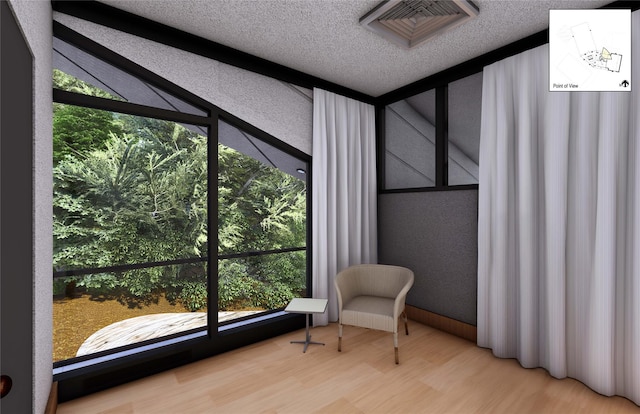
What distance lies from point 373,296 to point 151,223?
4770 mm

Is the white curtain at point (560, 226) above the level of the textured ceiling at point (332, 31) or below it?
below

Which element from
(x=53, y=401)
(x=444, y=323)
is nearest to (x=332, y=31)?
(x=444, y=323)

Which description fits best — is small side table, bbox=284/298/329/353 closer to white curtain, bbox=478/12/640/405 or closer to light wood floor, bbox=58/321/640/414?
light wood floor, bbox=58/321/640/414

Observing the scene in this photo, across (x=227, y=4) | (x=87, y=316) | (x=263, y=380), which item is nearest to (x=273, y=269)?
(x=87, y=316)

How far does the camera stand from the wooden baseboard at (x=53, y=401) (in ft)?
5.60

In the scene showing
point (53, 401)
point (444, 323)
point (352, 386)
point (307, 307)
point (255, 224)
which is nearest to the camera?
point (53, 401)

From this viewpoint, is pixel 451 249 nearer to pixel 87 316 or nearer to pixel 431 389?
pixel 431 389

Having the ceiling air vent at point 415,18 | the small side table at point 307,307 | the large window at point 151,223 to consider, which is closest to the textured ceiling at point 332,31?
the ceiling air vent at point 415,18

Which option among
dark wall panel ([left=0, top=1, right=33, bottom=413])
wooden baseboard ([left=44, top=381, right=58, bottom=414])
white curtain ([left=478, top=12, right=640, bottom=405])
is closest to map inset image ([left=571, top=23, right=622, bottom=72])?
white curtain ([left=478, top=12, right=640, bottom=405])

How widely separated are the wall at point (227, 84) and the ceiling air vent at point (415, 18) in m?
1.16

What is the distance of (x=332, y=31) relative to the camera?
2.29m

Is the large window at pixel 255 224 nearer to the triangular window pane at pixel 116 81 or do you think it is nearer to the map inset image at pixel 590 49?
the triangular window pane at pixel 116 81

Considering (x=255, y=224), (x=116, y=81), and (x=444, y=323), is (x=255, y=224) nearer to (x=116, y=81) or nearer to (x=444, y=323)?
(x=116, y=81)

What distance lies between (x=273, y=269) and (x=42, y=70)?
5.66m
